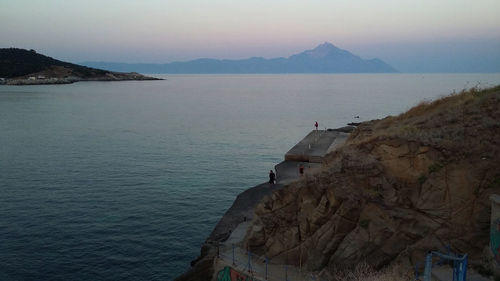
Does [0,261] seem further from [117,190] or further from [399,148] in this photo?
[399,148]

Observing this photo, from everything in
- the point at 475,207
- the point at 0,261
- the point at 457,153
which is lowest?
the point at 0,261

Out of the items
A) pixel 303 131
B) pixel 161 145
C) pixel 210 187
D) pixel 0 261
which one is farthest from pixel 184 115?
pixel 0 261

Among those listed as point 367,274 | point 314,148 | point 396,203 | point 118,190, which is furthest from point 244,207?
point 314,148

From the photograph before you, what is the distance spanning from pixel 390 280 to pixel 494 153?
6265mm

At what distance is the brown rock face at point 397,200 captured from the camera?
1495 cm

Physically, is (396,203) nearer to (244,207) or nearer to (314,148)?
(244,207)

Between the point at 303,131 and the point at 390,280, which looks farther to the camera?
the point at 303,131

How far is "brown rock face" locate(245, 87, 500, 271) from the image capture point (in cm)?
1495

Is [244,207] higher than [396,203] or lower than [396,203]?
lower

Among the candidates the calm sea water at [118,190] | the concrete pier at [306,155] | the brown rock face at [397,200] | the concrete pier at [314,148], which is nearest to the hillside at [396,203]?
the brown rock face at [397,200]

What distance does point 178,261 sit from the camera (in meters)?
21.8

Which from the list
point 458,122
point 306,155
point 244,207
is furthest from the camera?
point 306,155

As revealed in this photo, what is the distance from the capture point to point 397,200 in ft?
51.6

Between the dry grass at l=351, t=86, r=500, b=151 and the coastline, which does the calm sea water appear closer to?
the coastline
